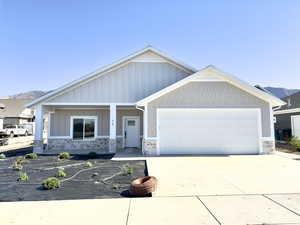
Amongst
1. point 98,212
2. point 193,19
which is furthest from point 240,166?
point 193,19

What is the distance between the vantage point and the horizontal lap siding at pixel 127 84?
12352 mm

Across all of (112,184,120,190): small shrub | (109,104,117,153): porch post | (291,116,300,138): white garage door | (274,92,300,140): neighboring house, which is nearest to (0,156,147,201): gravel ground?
(112,184,120,190): small shrub

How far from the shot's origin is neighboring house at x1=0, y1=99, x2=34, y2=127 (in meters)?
34.8

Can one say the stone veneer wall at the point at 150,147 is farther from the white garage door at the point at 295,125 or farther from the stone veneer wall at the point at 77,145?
the white garage door at the point at 295,125

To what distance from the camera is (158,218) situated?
12.1ft

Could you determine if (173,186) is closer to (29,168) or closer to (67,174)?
(67,174)

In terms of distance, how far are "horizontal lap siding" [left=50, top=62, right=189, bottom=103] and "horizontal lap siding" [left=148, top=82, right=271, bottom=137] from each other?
Result: 6.52ft

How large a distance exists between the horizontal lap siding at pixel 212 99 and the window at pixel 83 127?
5.72m

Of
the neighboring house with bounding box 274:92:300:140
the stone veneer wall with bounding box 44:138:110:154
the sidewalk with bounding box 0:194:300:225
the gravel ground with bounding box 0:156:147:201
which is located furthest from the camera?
the neighboring house with bounding box 274:92:300:140

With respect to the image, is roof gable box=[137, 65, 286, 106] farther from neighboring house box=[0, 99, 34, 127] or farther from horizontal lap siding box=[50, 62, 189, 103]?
neighboring house box=[0, 99, 34, 127]

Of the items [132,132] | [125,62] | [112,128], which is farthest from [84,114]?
[125,62]

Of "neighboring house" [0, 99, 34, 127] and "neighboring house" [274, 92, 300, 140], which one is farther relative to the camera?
"neighboring house" [0, 99, 34, 127]

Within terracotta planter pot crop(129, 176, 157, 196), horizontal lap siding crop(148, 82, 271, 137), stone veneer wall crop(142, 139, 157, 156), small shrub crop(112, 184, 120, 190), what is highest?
horizontal lap siding crop(148, 82, 271, 137)

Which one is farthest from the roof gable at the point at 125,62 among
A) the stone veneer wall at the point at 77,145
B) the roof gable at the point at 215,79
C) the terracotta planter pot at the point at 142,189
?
the terracotta planter pot at the point at 142,189
